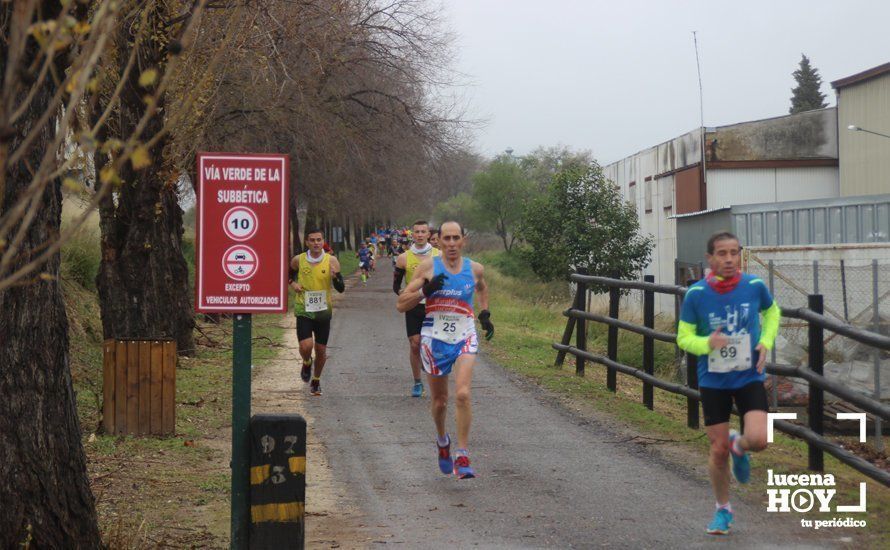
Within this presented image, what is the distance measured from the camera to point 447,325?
8.87 meters

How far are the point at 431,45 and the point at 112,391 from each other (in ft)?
62.7

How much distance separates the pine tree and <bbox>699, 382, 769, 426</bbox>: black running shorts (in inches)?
4052

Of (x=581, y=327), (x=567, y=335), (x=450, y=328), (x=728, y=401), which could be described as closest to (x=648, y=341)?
(x=581, y=327)

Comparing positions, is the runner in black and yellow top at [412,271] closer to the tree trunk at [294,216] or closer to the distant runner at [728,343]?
the distant runner at [728,343]

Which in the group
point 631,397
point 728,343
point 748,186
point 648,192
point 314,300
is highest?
point 648,192

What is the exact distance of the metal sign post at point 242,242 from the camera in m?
5.79

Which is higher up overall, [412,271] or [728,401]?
[412,271]

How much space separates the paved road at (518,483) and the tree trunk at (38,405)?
75.1 inches

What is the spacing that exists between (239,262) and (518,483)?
358 cm

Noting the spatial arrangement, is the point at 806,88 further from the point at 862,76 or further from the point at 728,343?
the point at 728,343

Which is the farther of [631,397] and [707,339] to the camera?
[631,397]

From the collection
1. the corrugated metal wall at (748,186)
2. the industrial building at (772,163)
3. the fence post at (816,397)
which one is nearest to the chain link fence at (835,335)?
the fence post at (816,397)

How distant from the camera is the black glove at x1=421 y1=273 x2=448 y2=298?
28.6ft

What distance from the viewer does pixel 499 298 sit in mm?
38188
